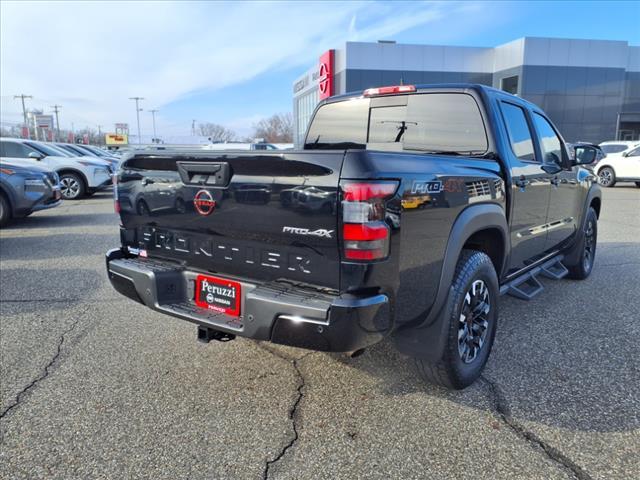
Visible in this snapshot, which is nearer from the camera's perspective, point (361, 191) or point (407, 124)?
point (361, 191)

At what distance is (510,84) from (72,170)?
114ft

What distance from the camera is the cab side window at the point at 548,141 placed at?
4.19 metres

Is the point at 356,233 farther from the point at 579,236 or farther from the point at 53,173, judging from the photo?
the point at 53,173

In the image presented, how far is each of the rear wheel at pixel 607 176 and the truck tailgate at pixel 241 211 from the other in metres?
18.9

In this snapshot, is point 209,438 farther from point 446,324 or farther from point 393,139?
point 393,139

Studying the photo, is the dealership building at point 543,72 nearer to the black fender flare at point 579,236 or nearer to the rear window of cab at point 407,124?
the black fender flare at point 579,236

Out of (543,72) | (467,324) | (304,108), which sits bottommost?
(467,324)

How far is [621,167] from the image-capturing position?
17.1 m

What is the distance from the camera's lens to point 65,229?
8.53m

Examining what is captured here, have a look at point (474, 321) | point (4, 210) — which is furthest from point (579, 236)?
point (4, 210)

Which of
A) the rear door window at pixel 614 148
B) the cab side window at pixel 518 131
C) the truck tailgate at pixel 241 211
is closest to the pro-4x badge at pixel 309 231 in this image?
the truck tailgate at pixel 241 211

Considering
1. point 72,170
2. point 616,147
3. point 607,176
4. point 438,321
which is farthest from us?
point 616,147

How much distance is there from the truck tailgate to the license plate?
82mm

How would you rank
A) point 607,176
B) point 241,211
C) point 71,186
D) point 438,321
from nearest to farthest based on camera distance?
point 241,211 < point 438,321 < point 71,186 < point 607,176
